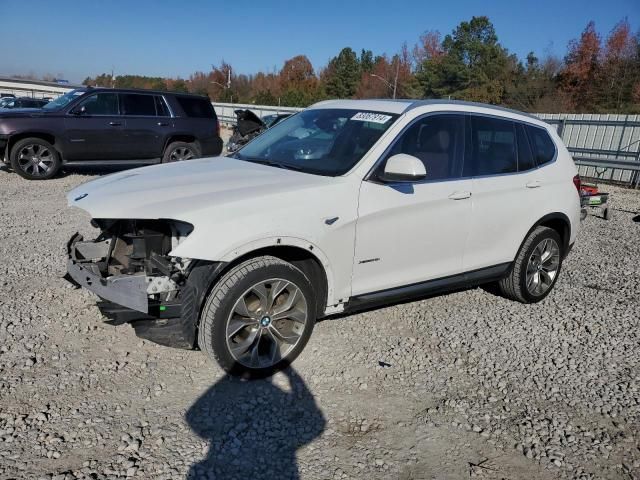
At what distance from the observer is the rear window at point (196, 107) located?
39.4 ft

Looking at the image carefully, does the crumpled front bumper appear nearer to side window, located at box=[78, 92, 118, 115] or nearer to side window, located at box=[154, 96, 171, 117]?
side window, located at box=[78, 92, 118, 115]

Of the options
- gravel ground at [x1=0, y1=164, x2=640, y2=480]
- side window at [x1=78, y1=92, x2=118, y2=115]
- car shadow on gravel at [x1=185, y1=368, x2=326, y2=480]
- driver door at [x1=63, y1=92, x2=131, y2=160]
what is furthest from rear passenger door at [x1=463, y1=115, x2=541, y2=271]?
side window at [x1=78, y1=92, x2=118, y2=115]

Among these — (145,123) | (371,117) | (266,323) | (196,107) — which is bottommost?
(266,323)

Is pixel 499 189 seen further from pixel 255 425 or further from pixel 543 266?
pixel 255 425

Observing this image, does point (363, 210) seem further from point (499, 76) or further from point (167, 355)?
point (499, 76)

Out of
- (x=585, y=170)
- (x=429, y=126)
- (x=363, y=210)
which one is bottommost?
(x=585, y=170)

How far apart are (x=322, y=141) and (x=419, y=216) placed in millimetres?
1007

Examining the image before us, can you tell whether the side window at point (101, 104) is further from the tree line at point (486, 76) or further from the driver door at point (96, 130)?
the tree line at point (486, 76)

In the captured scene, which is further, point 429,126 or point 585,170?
point 585,170

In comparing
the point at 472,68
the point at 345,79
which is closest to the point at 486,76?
the point at 472,68

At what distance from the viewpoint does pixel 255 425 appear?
10.2ft

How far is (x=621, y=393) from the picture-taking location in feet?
12.2

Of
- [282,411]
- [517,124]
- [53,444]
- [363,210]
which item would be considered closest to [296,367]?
[282,411]

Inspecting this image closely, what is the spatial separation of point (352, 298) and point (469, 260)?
4.16ft
